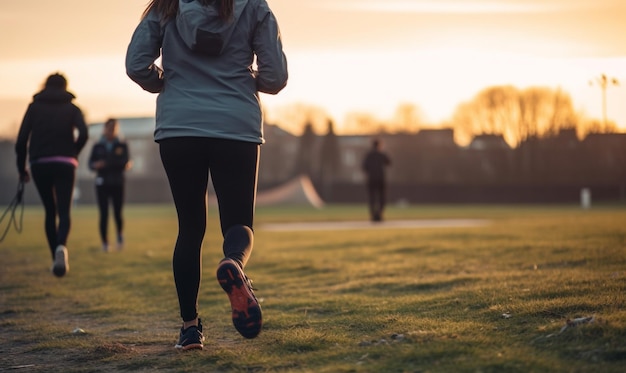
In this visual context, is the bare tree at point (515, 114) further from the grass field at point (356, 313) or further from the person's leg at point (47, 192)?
the person's leg at point (47, 192)

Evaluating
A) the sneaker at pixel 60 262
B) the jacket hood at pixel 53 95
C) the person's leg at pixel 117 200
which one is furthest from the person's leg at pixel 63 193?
the person's leg at pixel 117 200

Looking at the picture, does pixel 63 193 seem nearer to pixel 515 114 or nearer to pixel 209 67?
pixel 209 67

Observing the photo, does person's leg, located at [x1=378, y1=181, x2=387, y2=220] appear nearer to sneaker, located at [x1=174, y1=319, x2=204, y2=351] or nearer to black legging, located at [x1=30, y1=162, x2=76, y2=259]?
black legging, located at [x1=30, y1=162, x2=76, y2=259]

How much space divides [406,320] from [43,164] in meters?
5.00

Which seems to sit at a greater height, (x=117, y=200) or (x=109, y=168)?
(x=109, y=168)

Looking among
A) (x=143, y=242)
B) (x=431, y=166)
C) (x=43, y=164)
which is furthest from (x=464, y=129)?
(x=43, y=164)

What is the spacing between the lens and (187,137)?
→ 4719 millimetres

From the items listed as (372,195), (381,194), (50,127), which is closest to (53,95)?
(50,127)

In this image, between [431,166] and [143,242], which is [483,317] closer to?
[143,242]

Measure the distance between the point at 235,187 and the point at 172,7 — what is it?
99cm

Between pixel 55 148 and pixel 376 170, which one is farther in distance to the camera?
pixel 376 170

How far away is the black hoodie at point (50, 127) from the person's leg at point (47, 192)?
0.43 feet

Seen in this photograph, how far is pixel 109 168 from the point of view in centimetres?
1440

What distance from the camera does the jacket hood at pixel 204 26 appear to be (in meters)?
4.69
